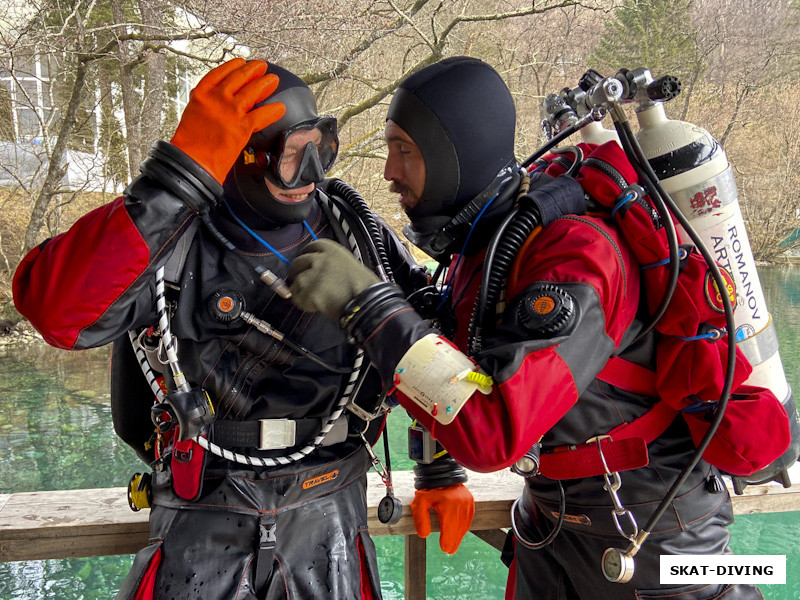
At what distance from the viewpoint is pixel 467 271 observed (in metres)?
1.63

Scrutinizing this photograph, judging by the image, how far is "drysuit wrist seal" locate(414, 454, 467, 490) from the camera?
1915 mm

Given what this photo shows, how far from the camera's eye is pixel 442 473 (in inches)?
75.7

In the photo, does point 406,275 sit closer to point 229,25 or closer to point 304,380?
point 304,380

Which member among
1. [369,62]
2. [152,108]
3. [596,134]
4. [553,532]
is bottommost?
[553,532]

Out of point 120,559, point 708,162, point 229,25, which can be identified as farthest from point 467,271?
point 229,25

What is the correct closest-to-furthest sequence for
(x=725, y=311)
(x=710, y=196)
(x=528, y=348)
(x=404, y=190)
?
(x=528, y=348) → (x=725, y=311) → (x=710, y=196) → (x=404, y=190)

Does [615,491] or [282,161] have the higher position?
[282,161]

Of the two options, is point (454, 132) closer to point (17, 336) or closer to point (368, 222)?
point (368, 222)

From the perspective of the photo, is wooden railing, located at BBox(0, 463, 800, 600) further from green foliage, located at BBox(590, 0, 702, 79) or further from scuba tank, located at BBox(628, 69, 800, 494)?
green foliage, located at BBox(590, 0, 702, 79)

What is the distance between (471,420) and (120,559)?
13.9 feet

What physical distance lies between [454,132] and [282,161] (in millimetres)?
414

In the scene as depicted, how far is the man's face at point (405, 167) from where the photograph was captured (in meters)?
1.61

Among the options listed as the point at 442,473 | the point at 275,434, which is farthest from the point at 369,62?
the point at 275,434

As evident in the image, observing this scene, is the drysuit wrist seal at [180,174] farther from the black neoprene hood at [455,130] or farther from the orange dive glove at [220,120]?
the black neoprene hood at [455,130]
